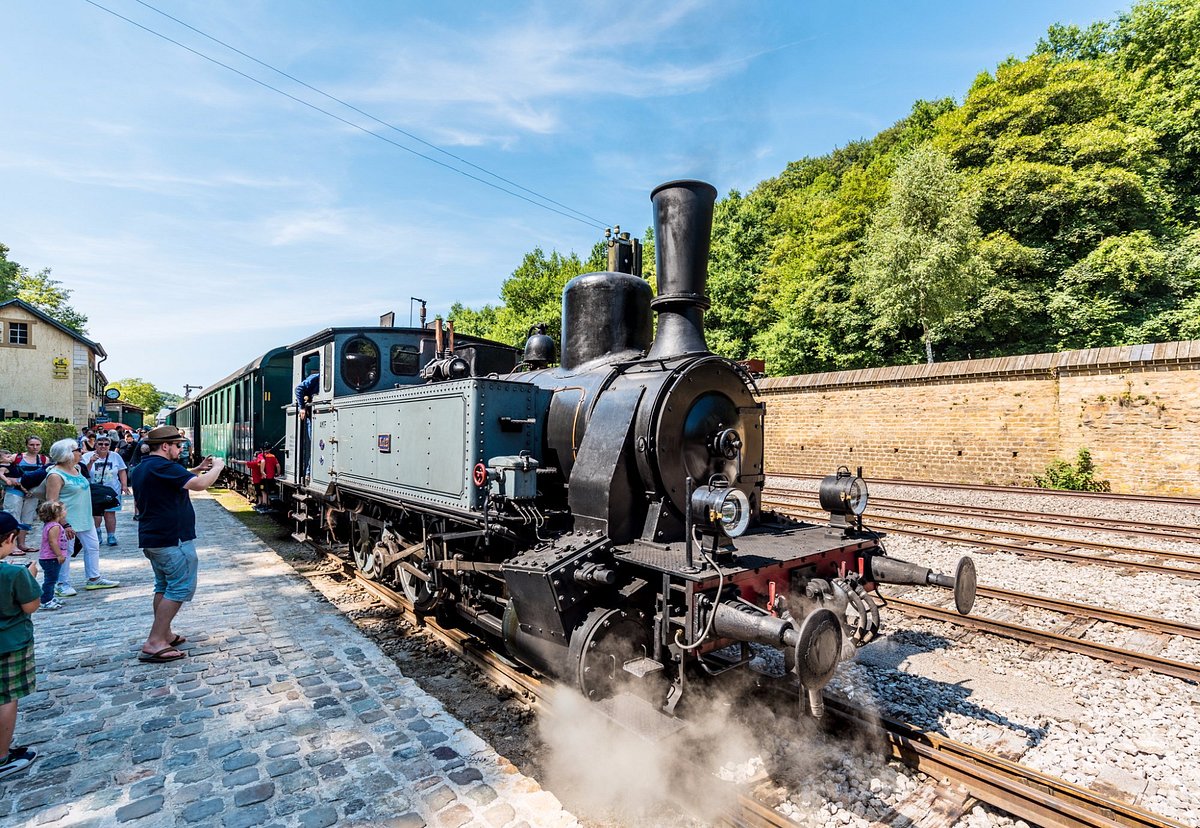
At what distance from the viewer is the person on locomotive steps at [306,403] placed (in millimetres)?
9102

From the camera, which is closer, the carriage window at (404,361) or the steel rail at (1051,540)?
the steel rail at (1051,540)

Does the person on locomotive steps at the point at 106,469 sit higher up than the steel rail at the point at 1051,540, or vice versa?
the person on locomotive steps at the point at 106,469

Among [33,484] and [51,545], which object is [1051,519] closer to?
[51,545]

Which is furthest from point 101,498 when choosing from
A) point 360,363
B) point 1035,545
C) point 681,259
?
point 1035,545

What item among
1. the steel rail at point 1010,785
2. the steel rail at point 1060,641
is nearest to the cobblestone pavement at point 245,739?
the steel rail at point 1010,785

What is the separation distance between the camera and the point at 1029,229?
21.8 metres

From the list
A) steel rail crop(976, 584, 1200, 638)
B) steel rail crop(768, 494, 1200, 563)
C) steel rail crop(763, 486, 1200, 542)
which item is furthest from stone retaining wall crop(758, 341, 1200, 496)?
steel rail crop(976, 584, 1200, 638)

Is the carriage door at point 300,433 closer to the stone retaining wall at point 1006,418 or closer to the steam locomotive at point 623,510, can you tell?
the steam locomotive at point 623,510

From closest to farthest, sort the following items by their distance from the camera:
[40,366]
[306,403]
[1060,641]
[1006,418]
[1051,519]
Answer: [1060,641] < [306,403] < [1051,519] < [1006,418] < [40,366]

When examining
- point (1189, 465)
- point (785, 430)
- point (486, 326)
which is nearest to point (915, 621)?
point (1189, 465)

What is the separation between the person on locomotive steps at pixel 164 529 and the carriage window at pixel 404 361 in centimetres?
337

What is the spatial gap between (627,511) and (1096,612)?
5.16m

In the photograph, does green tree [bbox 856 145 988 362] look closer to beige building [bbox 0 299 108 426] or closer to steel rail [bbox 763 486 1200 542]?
steel rail [bbox 763 486 1200 542]

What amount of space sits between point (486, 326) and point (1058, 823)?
4293 centimetres
